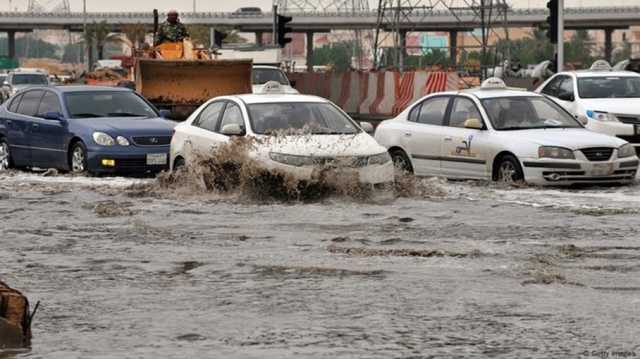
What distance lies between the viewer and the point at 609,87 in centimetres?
2575

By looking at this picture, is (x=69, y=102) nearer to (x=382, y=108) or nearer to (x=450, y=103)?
(x=450, y=103)

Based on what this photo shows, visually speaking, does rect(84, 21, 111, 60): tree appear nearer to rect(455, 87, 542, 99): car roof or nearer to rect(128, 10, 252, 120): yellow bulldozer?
rect(128, 10, 252, 120): yellow bulldozer

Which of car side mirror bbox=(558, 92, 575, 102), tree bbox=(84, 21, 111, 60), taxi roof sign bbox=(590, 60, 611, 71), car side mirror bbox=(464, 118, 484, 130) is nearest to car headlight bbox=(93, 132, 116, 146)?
car side mirror bbox=(464, 118, 484, 130)

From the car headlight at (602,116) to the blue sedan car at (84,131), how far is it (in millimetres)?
7150

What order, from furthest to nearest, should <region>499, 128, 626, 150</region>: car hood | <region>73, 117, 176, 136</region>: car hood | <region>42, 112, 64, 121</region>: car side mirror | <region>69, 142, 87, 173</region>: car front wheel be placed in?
<region>42, 112, 64, 121</region>: car side mirror, <region>69, 142, 87, 173</region>: car front wheel, <region>73, 117, 176, 136</region>: car hood, <region>499, 128, 626, 150</region>: car hood

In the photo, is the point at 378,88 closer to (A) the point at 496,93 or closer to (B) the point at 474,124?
(A) the point at 496,93

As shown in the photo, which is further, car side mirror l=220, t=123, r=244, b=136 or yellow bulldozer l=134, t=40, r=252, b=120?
yellow bulldozer l=134, t=40, r=252, b=120

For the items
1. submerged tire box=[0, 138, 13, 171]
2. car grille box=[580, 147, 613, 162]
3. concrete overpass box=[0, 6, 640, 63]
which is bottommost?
submerged tire box=[0, 138, 13, 171]

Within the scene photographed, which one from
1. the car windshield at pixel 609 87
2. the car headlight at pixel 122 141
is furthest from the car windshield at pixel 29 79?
the car headlight at pixel 122 141

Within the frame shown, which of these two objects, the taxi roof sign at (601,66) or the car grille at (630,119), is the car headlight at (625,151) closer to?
the car grille at (630,119)

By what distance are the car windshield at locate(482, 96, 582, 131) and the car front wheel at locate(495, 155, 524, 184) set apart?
0.57 meters

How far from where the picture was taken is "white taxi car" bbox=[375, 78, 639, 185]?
60.9 feet

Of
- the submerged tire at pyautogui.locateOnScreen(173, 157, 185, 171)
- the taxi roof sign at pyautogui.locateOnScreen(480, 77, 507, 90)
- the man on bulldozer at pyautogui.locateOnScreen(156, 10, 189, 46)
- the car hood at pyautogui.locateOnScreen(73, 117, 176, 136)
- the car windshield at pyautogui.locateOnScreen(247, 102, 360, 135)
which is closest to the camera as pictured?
the car windshield at pyautogui.locateOnScreen(247, 102, 360, 135)

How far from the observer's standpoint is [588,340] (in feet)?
28.1
